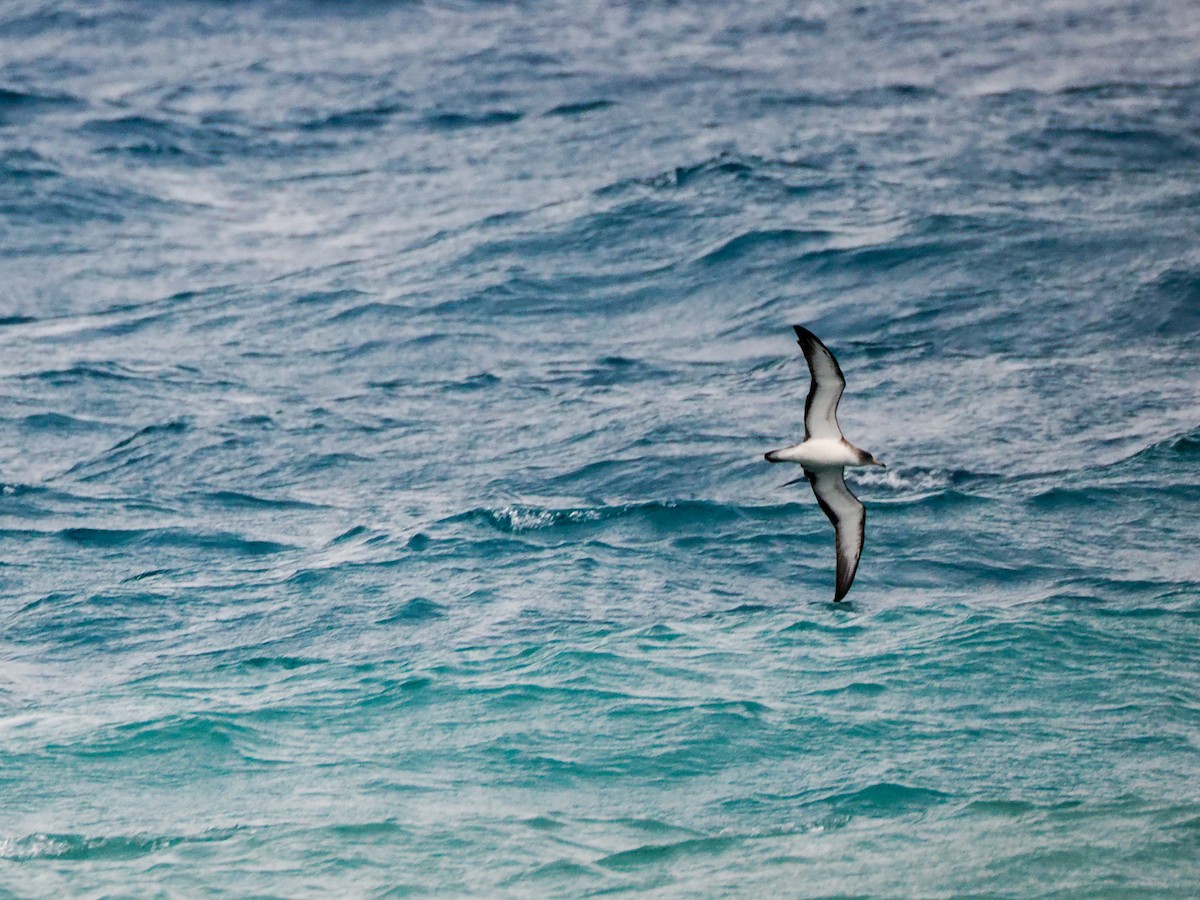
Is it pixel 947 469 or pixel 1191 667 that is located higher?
pixel 947 469

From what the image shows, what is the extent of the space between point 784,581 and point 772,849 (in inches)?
173

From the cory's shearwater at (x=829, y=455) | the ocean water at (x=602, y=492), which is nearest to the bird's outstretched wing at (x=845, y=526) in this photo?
the cory's shearwater at (x=829, y=455)

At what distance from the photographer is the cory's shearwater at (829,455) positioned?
13812 mm

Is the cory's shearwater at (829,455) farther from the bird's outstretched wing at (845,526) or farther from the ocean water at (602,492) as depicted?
the ocean water at (602,492)

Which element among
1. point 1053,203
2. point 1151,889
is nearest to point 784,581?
point 1151,889

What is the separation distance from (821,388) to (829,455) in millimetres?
764

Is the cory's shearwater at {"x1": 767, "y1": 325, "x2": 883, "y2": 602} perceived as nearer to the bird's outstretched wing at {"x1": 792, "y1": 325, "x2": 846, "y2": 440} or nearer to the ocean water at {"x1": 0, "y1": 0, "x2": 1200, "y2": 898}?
the bird's outstretched wing at {"x1": 792, "y1": 325, "x2": 846, "y2": 440}

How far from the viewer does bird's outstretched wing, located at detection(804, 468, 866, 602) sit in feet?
50.5

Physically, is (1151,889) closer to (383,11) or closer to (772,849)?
(772,849)

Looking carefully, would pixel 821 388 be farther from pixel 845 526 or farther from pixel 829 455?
pixel 845 526

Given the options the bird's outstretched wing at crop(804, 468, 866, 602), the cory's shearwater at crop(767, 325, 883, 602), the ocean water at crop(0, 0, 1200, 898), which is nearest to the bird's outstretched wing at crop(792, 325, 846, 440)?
the cory's shearwater at crop(767, 325, 883, 602)

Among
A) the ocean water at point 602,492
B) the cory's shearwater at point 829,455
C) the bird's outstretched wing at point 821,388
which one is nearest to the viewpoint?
the bird's outstretched wing at point 821,388

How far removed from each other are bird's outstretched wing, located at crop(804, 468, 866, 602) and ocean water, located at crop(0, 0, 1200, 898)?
5.54 feet

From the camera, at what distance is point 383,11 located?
1618 inches
